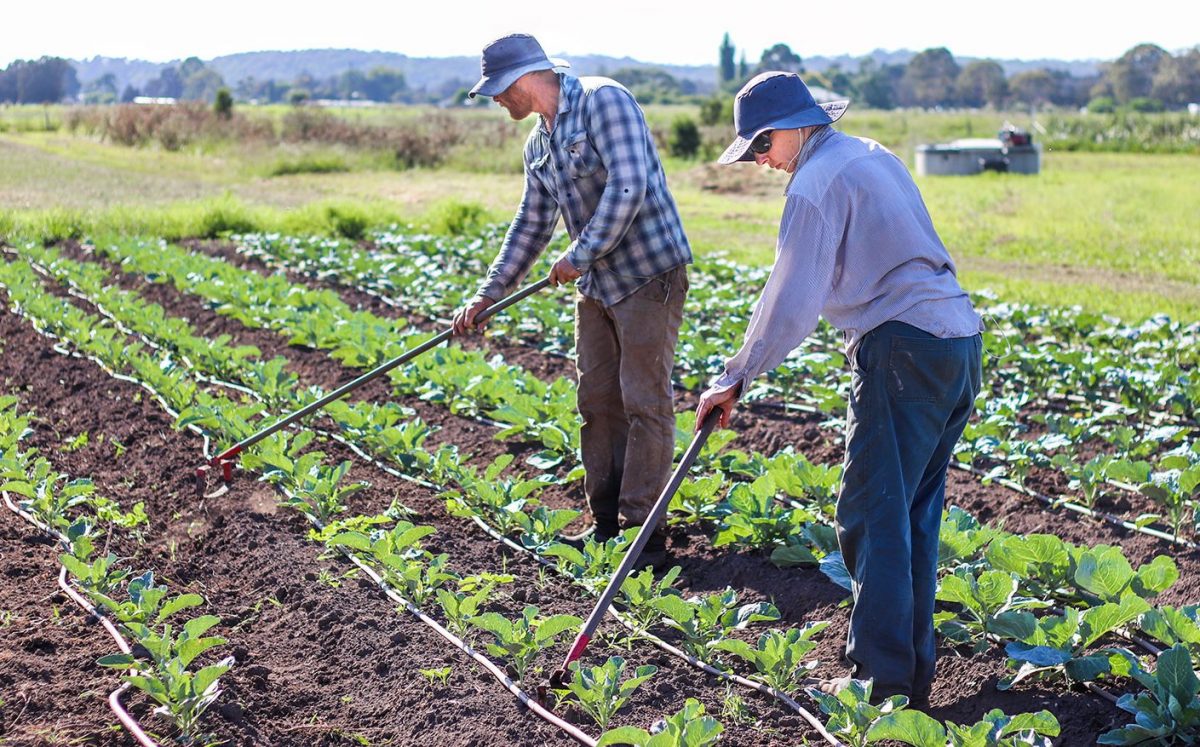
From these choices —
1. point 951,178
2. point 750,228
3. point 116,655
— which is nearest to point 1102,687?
Answer: point 116,655

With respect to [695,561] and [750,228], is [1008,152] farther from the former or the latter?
[695,561]

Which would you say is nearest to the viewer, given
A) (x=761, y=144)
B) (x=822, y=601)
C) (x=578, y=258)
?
(x=761, y=144)

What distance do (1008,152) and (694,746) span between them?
83.1 feet

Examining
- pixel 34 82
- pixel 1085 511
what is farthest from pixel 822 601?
pixel 34 82

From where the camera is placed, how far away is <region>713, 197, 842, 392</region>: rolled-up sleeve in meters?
3.15

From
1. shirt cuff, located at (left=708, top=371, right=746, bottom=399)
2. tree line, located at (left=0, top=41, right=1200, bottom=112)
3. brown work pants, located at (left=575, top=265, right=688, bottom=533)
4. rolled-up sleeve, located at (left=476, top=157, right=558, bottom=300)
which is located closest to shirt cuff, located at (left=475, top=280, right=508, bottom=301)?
rolled-up sleeve, located at (left=476, top=157, right=558, bottom=300)

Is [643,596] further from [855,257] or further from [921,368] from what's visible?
[855,257]

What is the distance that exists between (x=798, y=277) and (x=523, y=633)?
1.29 m

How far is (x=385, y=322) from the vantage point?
8.11m

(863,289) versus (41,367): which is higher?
(863,289)

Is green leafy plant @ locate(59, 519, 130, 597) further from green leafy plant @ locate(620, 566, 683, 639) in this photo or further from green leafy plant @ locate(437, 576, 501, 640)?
green leafy plant @ locate(620, 566, 683, 639)

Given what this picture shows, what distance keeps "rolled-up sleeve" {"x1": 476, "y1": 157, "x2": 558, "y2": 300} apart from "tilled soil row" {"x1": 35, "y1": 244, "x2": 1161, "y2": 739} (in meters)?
1.21

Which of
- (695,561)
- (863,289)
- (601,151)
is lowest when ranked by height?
(695,561)

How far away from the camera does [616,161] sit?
4.30 metres
